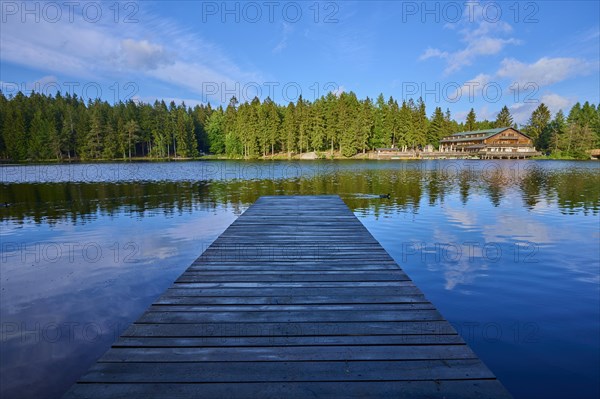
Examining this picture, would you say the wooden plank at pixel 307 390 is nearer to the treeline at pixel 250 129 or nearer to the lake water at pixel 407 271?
the lake water at pixel 407 271

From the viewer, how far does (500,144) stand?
9069cm

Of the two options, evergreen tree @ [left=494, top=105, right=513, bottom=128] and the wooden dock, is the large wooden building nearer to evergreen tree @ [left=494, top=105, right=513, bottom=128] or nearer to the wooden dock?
evergreen tree @ [left=494, top=105, right=513, bottom=128]

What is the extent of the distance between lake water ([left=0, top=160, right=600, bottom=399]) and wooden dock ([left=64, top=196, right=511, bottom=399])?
5.76 ft

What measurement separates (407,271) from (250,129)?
8847 cm

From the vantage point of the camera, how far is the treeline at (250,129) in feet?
285

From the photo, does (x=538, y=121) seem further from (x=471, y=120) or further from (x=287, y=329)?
(x=287, y=329)

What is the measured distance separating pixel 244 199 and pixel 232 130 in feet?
279

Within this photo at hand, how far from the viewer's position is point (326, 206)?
48.9ft

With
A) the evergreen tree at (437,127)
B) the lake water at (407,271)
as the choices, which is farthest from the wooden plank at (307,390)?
the evergreen tree at (437,127)

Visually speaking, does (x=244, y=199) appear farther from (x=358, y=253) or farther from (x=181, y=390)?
(x=181, y=390)

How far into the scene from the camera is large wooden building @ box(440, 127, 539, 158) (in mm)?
88125

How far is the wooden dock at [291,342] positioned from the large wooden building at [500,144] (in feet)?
315

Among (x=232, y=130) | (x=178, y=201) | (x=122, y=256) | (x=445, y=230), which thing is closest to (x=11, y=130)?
(x=232, y=130)

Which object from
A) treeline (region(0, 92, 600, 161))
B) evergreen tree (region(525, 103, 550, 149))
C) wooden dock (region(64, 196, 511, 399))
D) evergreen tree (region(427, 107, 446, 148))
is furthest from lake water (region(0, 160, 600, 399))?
evergreen tree (region(525, 103, 550, 149))
